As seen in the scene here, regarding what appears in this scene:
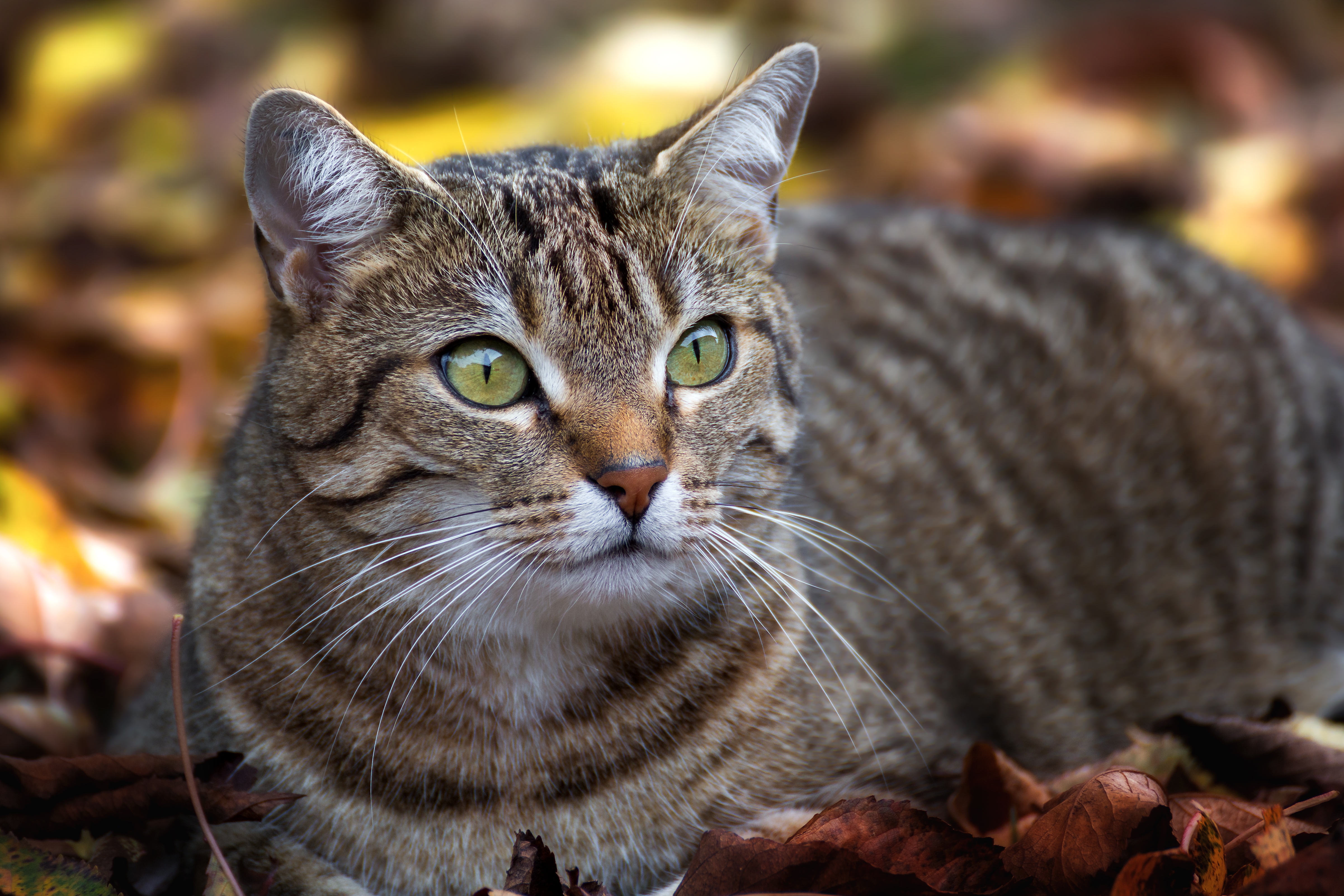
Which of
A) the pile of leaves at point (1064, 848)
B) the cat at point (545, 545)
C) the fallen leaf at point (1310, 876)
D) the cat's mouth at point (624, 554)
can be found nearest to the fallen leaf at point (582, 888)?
the pile of leaves at point (1064, 848)

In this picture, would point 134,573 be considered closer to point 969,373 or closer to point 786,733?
point 786,733

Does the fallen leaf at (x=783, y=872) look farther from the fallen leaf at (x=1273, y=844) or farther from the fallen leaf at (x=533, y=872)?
the fallen leaf at (x=1273, y=844)

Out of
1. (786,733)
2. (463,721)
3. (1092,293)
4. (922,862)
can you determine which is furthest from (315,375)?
(1092,293)

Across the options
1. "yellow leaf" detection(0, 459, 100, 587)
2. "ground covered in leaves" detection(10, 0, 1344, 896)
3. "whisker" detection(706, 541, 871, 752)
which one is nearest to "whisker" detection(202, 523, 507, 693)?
"ground covered in leaves" detection(10, 0, 1344, 896)

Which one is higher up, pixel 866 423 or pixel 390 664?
pixel 866 423

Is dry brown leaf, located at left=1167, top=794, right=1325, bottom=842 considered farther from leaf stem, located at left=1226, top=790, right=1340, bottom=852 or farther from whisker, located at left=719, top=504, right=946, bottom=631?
whisker, located at left=719, top=504, right=946, bottom=631

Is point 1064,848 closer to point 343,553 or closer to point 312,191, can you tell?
point 343,553

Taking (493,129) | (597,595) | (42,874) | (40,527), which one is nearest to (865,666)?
(597,595)
